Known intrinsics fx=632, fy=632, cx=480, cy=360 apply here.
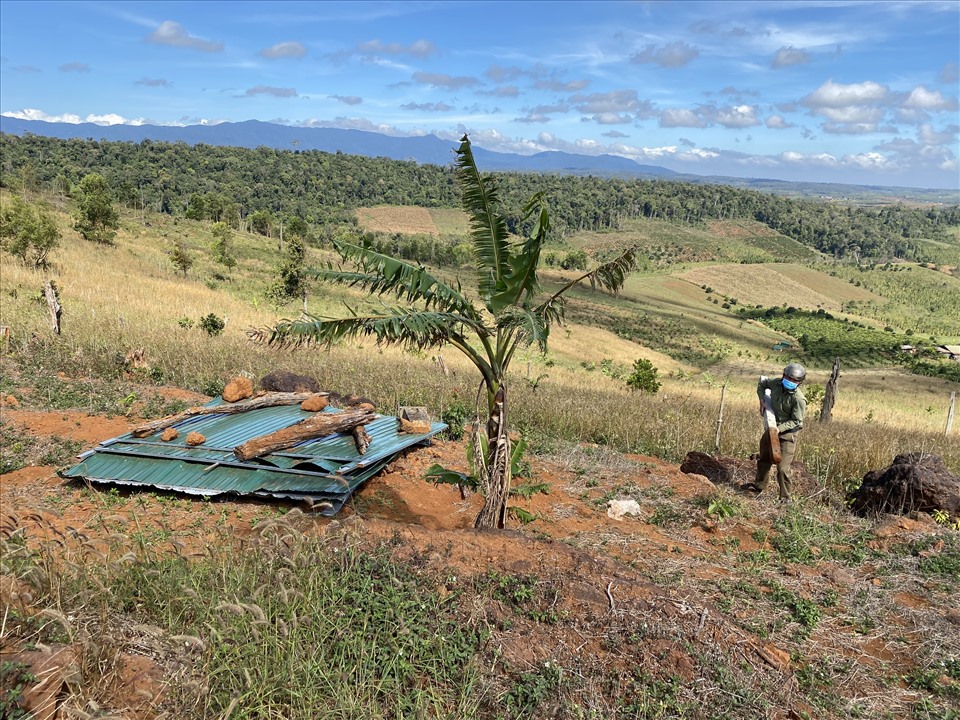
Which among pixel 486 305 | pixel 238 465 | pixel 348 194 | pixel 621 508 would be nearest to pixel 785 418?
pixel 621 508

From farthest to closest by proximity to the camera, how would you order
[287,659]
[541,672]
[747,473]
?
[747,473], [541,672], [287,659]

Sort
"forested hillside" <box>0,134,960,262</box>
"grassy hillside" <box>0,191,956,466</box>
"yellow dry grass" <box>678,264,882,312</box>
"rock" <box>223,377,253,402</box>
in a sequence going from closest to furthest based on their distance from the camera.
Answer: "rock" <box>223,377,253,402</box> → "grassy hillside" <box>0,191,956,466</box> → "forested hillside" <box>0,134,960,262</box> → "yellow dry grass" <box>678,264,882,312</box>

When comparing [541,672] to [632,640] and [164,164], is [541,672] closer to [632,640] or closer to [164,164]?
[632,640]

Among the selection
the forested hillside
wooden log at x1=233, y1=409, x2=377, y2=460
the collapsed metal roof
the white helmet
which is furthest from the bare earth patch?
the forested hillside

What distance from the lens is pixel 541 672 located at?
12.4 feet

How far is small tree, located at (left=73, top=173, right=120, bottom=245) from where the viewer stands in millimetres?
33656

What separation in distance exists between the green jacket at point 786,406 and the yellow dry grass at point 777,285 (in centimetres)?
7435

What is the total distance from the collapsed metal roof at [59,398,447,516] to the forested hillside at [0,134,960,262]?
48.6m

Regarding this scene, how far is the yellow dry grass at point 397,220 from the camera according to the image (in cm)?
9188

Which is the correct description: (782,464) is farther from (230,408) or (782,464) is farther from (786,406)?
(230,408)

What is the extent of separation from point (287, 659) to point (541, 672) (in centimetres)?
148

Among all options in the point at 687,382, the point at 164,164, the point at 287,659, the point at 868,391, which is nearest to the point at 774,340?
the point at 868,391

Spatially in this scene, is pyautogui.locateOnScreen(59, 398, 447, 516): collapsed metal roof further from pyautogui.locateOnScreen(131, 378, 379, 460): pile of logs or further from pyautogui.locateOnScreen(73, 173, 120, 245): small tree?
pyautogui.locateOnScreen(73, 173, 120, 245): small tree

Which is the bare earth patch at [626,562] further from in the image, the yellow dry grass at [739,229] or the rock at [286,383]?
the yellow dry grass at [739,229]
